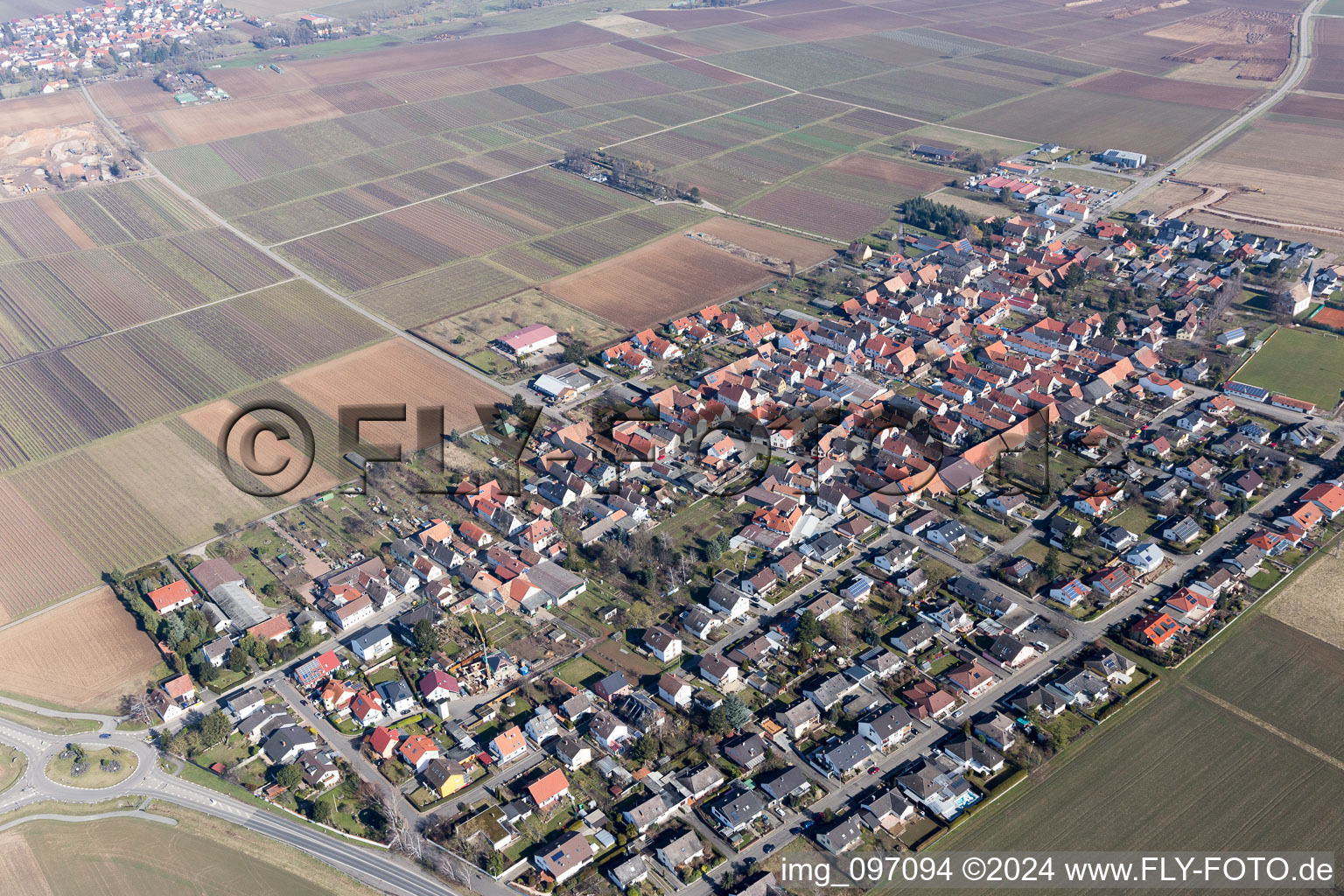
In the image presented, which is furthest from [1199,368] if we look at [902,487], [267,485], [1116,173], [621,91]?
[621,91]

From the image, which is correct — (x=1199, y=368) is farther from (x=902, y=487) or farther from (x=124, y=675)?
(x=124, y=675)

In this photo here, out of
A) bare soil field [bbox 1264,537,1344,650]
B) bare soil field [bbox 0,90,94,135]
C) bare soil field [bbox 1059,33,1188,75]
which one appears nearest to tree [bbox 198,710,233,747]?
bare soil field [bbox 1264,537,1344,650]

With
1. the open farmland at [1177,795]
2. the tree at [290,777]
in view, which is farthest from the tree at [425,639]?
the open farmland at [1177,795]

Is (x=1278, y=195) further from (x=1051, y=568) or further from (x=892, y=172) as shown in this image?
(x=1051, y=568)

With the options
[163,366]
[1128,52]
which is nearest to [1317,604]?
[163,366]

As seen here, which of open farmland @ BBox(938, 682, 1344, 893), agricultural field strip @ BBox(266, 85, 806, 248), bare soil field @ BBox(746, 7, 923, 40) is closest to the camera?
open farmland @ BBox(938, 682, 1344, 893)

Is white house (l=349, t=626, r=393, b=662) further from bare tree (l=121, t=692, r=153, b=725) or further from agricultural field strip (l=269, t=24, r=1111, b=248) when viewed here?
agricultural field strip (l=269, t=24, r=1111, b=248)

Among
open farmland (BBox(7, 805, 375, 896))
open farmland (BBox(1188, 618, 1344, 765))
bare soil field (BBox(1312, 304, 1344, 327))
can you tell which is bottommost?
open farmland (BBox(7, 805, 375, 896))
